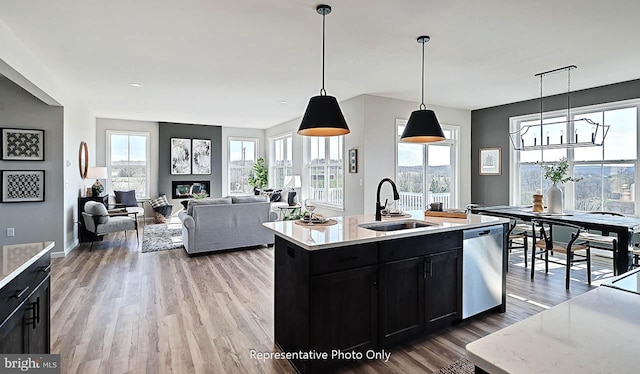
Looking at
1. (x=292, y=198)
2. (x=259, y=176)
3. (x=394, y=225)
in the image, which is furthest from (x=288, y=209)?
(x=394, y=225)

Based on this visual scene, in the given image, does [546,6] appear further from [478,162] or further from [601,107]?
[478,162]

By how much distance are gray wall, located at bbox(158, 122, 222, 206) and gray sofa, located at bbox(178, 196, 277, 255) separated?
4.43 meters

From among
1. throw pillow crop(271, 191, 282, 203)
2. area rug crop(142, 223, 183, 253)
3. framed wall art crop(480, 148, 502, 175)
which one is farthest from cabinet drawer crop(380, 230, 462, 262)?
throw pillow crop(271, 191, 282, 203)

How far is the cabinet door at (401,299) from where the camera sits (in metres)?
2.37

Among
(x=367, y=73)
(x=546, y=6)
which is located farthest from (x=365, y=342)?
(x=367, y=73)

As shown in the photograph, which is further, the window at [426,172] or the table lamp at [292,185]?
the table lamp at [292,185]

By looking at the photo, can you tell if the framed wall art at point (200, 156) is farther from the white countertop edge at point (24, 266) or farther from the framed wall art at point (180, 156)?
the white countertop edge at point (24, 266)

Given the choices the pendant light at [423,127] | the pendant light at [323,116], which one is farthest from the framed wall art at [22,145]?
the pendant light at [423,127]

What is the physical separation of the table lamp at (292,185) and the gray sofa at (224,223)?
8.64ft

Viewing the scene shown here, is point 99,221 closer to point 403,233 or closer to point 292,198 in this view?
point 292,198

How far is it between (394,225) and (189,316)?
6.83ft

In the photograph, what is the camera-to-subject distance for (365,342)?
7.57 feet

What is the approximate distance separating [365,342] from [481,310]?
1.29m

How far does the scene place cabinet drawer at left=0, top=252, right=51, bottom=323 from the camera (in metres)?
1.38
